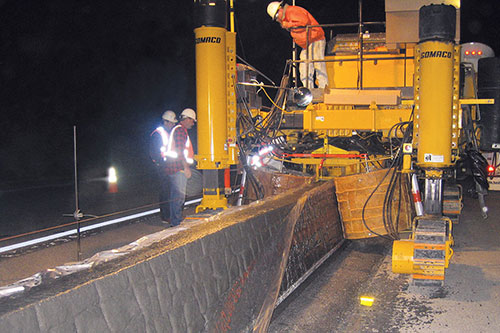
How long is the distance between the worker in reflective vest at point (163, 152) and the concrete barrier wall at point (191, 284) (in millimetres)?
4534

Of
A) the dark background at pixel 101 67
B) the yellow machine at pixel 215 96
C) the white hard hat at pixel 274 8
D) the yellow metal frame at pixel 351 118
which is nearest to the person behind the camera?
the yellow machine at pixel 215 96

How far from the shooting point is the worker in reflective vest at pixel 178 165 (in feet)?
30.2

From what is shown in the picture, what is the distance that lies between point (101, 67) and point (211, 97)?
1002 inches

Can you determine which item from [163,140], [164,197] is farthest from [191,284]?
[164,197]

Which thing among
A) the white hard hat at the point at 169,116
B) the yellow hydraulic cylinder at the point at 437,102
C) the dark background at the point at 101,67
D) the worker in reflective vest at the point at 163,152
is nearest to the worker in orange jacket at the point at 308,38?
the white hard hat at the point at 169,116

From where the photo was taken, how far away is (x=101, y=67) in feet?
101

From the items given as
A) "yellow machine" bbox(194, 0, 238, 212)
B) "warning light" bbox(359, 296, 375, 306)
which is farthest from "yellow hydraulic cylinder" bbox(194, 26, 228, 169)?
"warning light" bbox(359, 296, 375, 306)

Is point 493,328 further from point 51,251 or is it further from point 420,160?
point 51,251

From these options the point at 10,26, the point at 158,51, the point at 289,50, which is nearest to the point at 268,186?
the point at 10,26

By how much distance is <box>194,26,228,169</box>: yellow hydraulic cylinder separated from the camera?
7.38 m

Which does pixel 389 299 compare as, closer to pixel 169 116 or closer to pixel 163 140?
pixel 163 140

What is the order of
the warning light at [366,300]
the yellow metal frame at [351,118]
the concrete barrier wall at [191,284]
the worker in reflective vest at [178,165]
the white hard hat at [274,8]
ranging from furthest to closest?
1. the white hard hat at [274,8]
2. the worker in reflective vest at [178,165]
3. the yellow metal frame at [351,118]
4. the warning light at [366,300]
5. the concrete barrier wall at [191,284]

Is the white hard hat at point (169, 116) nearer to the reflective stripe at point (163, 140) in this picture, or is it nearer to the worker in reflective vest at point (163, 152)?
the worker in reflective vest at point (163, 152)

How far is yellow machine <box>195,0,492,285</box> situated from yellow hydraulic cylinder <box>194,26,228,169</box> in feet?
0.05
